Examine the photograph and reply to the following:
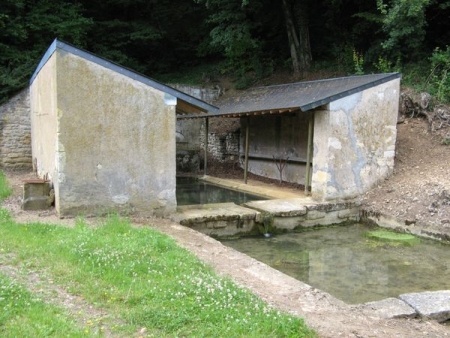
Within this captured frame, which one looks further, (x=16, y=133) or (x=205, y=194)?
(x=16, y=133)

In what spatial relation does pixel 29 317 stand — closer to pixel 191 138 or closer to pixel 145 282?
pixel 145 282

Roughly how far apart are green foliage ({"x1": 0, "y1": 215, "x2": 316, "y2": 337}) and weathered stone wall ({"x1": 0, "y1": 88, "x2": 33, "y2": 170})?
8.65 metres

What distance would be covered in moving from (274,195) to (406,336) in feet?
25.5

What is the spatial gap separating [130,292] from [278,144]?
34.6 ft

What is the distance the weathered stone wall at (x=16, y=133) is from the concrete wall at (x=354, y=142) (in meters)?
9.94

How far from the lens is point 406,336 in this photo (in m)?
3.79

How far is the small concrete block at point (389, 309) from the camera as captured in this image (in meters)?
4.29

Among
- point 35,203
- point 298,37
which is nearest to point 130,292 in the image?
point 35,203

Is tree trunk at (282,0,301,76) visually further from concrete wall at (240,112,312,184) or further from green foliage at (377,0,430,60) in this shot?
green foliage at (377,0,430,60)

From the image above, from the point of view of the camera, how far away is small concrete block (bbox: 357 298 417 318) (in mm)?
4285

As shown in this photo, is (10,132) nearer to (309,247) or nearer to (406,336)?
(309,247)

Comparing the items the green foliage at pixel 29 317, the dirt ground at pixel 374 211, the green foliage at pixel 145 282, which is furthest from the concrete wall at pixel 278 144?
the green foliage at pixel 29 317

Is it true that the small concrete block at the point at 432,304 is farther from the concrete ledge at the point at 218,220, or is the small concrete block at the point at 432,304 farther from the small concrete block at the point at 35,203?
the small concrete block at the point at 35,203

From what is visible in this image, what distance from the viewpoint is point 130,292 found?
13.7 ft
